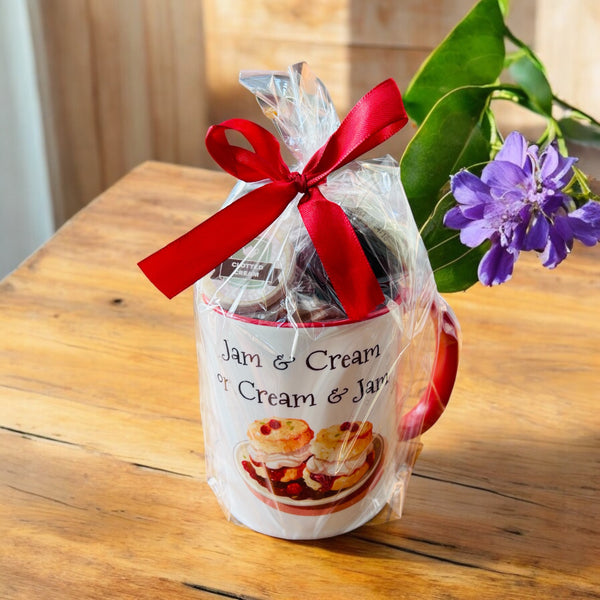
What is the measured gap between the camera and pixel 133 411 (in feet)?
2.39

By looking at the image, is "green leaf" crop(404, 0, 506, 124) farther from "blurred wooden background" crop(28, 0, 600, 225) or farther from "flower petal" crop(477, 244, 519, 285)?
"blurred wooden background" crop(28, 0, 600, 225)

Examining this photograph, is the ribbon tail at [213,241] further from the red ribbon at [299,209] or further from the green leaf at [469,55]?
the green leaf at [469,55]

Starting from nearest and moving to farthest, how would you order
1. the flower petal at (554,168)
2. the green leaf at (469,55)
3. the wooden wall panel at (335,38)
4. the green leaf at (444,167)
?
the flower petal at (554,168)
the green leaf at (444,167)
the green leaf at (469,55)
the wooden wall panel at (335,38)

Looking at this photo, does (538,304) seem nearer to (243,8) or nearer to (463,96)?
(463,96)

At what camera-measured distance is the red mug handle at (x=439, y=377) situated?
1.88 feet

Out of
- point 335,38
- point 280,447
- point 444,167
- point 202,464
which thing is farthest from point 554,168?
point 335,38

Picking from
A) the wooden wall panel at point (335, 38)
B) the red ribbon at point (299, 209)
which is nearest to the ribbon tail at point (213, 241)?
the red ribbon at point (299, 209)

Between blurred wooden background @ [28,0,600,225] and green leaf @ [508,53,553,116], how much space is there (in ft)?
3.93

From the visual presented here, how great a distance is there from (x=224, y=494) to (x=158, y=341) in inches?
10.1

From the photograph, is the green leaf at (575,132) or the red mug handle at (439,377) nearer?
the red mug handle at (439,377)

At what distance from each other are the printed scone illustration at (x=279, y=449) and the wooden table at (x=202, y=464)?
0.07 meters

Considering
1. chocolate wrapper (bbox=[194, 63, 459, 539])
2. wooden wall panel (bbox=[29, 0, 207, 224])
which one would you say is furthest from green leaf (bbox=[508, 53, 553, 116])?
wooden wall panel (bbox=[29, 0, 207, 224])

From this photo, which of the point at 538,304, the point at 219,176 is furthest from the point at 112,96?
the point at 538,304

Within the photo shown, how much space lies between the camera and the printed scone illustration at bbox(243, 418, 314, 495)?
20.6 inches
